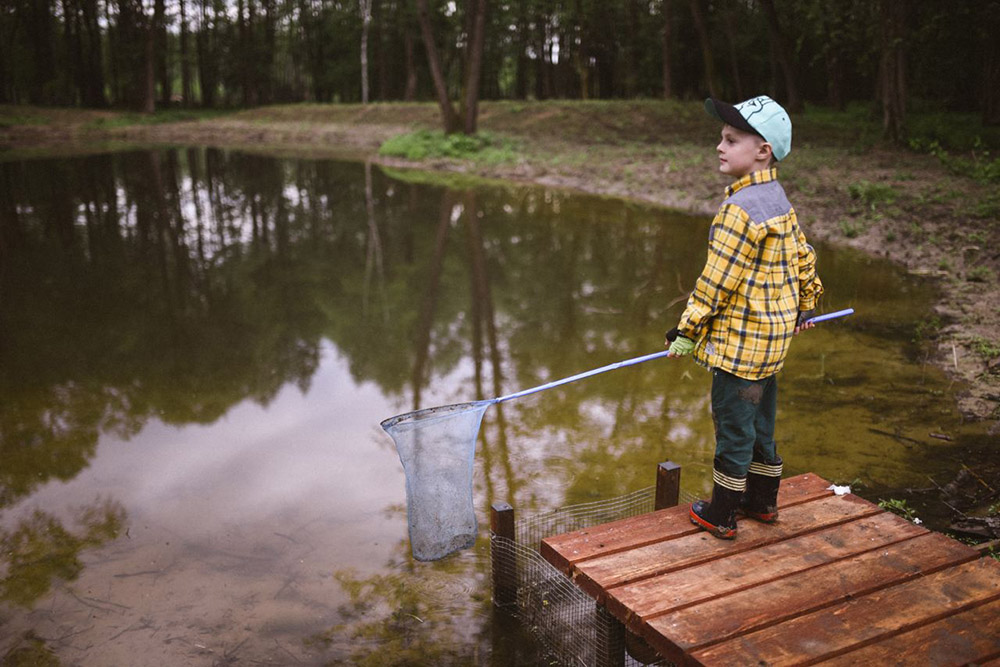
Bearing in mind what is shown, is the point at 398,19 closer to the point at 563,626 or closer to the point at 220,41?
the point at 220,41

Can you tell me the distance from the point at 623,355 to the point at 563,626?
12.5ft

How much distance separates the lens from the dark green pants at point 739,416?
3.14 metres

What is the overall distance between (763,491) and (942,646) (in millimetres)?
932

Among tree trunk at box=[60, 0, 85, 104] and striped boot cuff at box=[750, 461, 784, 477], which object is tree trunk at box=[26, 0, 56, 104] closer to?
tree trunk at box=[60, 0, 85, 104]

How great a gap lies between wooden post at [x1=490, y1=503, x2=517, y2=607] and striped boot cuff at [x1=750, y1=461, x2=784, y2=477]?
108 cm

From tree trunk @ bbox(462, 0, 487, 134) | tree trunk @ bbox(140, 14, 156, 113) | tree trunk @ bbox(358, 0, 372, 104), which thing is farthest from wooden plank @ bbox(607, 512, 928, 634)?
tree trunk @ bbox(140, 14, 156, 113)

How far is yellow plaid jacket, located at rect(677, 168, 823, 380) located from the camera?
3.04 meters

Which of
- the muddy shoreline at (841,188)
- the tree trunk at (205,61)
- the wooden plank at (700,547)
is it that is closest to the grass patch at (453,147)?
the muddy shoreline at (841,188)

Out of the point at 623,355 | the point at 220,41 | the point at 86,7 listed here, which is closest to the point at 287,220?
the point at 623,355

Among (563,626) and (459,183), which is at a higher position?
(459,183)

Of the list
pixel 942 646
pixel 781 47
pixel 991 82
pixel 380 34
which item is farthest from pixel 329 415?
pixel 380 34

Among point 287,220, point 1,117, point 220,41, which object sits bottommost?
point 287,220

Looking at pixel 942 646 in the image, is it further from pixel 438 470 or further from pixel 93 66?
pixel 93 66

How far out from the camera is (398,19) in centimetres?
4506
